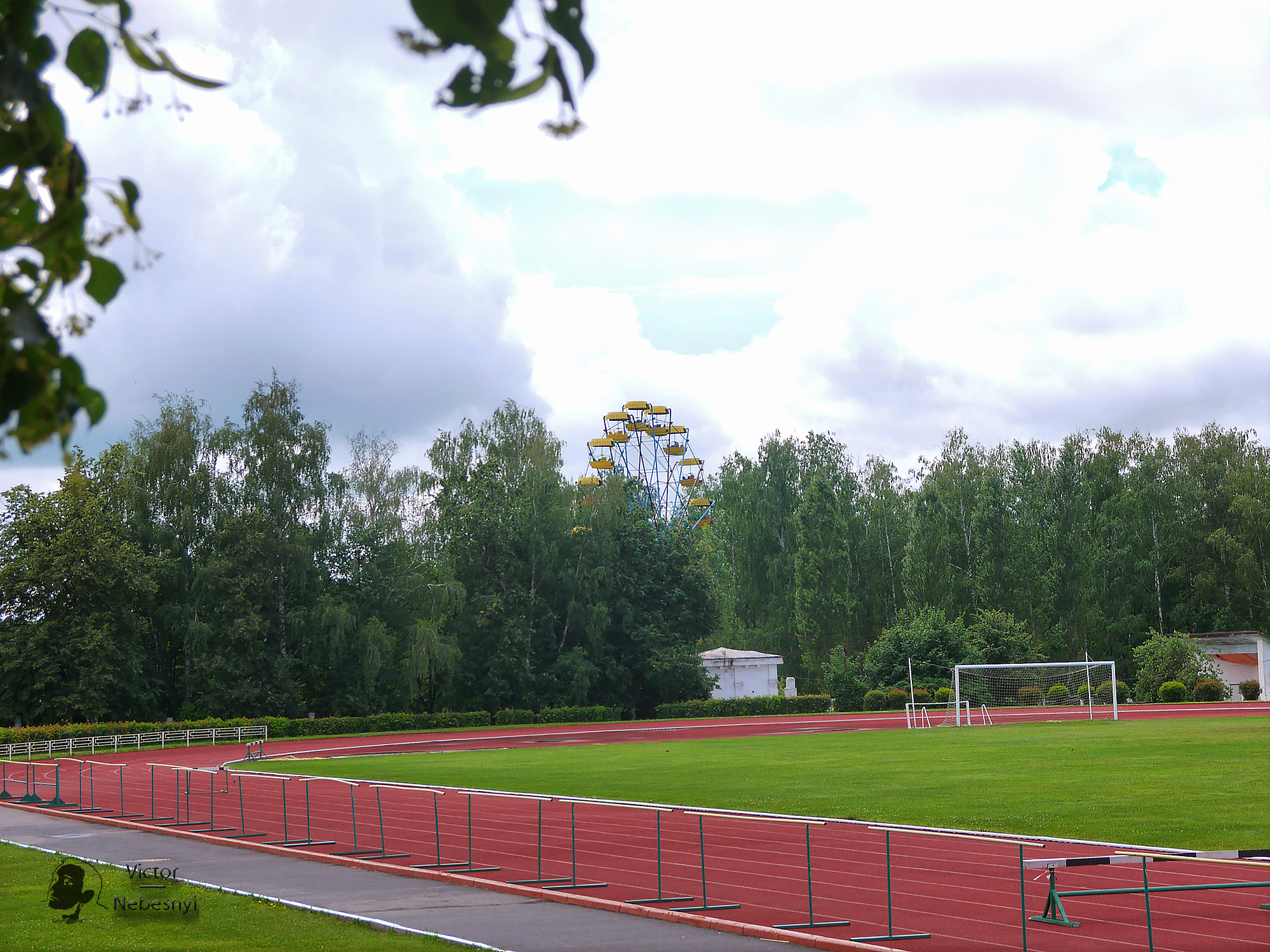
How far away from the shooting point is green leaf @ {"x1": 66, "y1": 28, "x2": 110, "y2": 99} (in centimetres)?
203

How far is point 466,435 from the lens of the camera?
2466 inches

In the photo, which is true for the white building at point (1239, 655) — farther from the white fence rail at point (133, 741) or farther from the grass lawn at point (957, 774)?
the white fence rail at point (133, 741)

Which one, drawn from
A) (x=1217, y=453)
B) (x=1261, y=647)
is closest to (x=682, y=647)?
(x=1261, y=647)

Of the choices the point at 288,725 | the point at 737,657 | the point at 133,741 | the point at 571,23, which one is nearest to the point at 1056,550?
the point at 737,657

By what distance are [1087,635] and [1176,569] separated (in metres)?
6.78

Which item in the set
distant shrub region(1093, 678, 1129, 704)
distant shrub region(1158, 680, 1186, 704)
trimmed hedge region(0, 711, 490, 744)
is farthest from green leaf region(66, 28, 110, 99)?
distant shrub region(1158, 680, 1186, 704)

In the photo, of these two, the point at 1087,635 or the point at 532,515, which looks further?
the point at 1087,635

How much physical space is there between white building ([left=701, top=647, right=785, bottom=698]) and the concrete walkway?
163 feet

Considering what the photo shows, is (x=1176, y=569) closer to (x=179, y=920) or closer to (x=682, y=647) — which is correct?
(x=682, y=647)

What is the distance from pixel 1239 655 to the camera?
55.5m

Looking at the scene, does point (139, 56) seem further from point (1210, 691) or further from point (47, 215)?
point (1210, 691)

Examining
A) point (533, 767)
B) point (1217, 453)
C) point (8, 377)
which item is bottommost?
point (533, 767)

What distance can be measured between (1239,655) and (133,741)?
51430mm

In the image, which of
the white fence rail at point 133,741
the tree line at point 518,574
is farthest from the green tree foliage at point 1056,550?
the white fence rail at point 133,741
